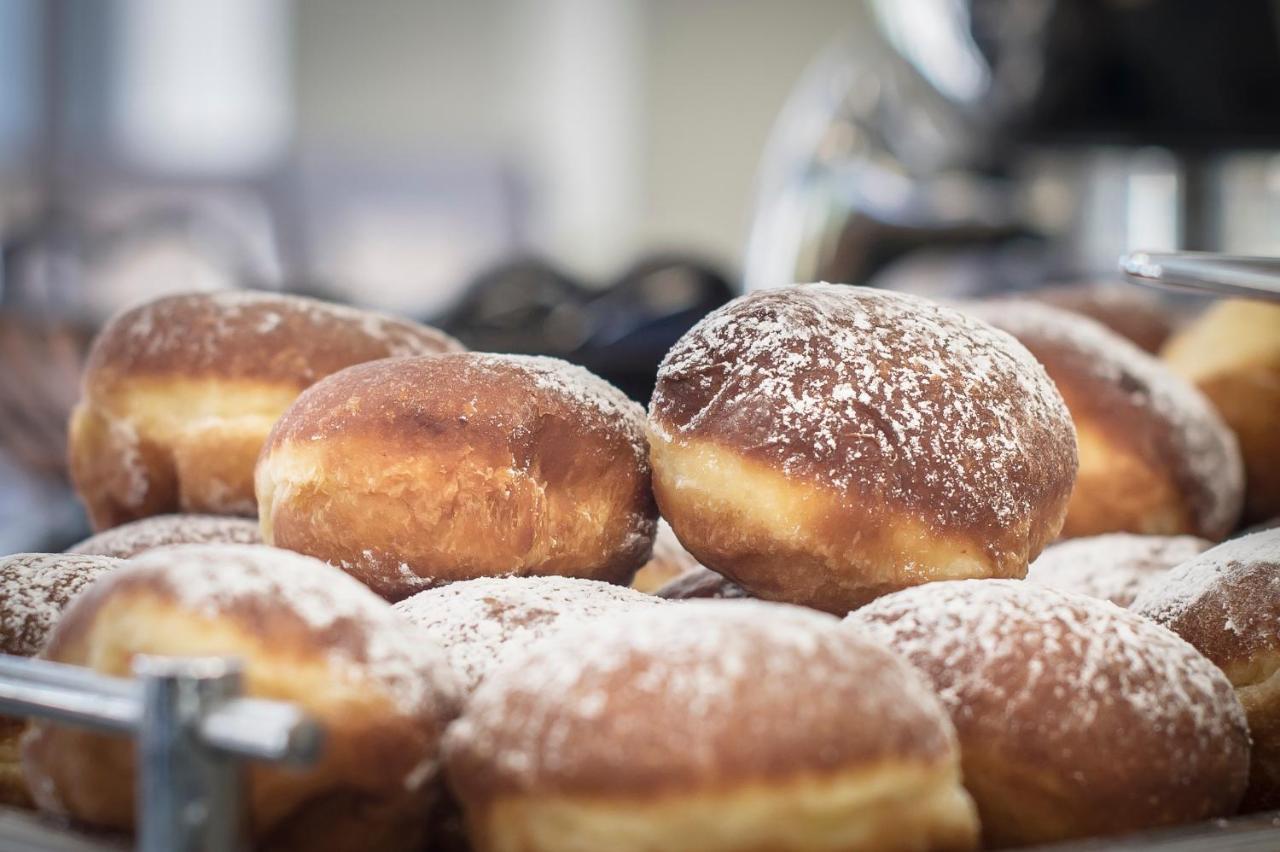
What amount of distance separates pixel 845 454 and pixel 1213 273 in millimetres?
251

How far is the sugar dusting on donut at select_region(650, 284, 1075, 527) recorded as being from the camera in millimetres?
747

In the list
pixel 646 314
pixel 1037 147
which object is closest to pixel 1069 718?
pixel 646 314

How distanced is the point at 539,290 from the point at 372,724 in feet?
5.57

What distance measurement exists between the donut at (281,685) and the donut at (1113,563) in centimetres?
48

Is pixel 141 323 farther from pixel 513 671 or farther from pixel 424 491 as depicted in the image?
pixel 513 671

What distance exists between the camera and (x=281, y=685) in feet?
1.78

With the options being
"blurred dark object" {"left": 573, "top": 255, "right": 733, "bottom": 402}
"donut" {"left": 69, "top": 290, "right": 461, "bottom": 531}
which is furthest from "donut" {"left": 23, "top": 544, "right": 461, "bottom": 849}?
"blurred dark object" {"left": 573, "top": 255, "right": 733, "bottom": 402}

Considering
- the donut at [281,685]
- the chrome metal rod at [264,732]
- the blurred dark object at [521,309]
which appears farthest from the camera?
the blurred dark object at [521,309]

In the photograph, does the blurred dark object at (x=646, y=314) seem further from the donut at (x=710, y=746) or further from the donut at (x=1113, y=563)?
the donut at (x=710, y=746)

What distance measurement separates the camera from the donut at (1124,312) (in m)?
1.39

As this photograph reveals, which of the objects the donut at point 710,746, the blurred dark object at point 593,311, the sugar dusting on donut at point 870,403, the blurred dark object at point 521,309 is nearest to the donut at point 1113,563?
the sugar dusting on donut at point 870,403

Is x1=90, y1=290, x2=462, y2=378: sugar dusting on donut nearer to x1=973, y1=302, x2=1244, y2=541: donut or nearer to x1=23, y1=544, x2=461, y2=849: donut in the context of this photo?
x1=23, y1=544, x2=461, y2=849: donut

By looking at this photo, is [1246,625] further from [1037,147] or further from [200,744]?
[1037,147]

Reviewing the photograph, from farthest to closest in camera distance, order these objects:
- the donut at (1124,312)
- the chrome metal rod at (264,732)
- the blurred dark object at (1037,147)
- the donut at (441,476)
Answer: the blurred dark object at (1037,147) < the donut at (1124,312) < the donut at (441,476) < the chrome metal rod at (264,732)
